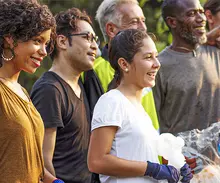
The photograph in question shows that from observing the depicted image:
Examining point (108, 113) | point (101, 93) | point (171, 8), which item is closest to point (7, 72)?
point (108, 113)

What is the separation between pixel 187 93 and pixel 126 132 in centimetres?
175

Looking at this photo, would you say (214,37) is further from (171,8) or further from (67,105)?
(67,105)

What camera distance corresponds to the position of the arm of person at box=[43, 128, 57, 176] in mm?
4789

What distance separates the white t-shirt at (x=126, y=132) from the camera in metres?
4.29

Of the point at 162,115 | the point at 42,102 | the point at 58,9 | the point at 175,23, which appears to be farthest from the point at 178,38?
the point at 58,9

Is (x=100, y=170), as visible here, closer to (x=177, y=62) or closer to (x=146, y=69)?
(x=146, y=69)

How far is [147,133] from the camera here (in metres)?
4.33

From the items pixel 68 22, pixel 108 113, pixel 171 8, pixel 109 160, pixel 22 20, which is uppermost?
pixel 22 20

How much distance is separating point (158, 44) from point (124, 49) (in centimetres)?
388

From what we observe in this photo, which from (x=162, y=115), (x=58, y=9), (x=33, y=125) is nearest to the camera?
(x=33, y=125)

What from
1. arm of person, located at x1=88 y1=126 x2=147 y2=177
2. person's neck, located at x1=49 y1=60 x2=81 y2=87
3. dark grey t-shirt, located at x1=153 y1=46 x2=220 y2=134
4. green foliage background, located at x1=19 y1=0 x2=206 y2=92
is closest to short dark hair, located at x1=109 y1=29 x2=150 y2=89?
arm of person, located at x1=88 y1=126 x2=147 y2=177

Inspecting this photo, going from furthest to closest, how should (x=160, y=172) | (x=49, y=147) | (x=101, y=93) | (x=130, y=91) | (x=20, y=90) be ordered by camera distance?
(x=101, y=93) < (x=49, y=147) < (x=130, y=91) < (x=160, y=172) < (x=20, y=90)

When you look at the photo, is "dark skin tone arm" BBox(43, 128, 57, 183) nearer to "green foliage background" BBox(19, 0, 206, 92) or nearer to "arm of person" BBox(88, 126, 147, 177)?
"arm of person" BBox(88, 126, 147, 177)

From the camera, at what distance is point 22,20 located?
404 cm
